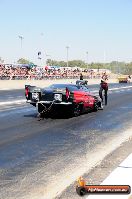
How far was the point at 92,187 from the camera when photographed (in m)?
4.21

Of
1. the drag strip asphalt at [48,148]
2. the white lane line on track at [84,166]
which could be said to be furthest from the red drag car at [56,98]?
the white lane line on track at [84,166]

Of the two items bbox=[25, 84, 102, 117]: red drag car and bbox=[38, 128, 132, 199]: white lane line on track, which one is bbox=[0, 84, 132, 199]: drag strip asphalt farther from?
bbox=[25, 84, 102, 117]: red drag car

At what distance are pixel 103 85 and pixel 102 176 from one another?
18.5 m

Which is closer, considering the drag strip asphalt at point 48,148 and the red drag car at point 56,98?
the drag strip asphalt at point 48,148

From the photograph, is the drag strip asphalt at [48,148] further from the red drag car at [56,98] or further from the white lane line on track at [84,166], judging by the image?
the red drag car at [56,98]

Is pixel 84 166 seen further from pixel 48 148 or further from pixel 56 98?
pixel 56 98

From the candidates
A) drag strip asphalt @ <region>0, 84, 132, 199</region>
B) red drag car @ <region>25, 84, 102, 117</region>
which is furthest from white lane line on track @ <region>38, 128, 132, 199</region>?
red drag car @ <region>25, 84, 102, 117</region>

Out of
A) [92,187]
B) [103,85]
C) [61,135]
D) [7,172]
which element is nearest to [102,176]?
[7,172]

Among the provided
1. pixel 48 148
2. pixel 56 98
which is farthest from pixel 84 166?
pixel 56 98

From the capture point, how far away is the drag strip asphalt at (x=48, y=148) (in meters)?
6.69

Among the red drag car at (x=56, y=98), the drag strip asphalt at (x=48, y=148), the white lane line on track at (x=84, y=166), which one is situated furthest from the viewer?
the red drag car at (x=56, y=98)

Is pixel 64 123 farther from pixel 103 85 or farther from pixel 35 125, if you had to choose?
pixel 103 85

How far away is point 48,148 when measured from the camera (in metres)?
10.0

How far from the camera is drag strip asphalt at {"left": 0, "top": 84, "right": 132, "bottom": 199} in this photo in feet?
21.9
